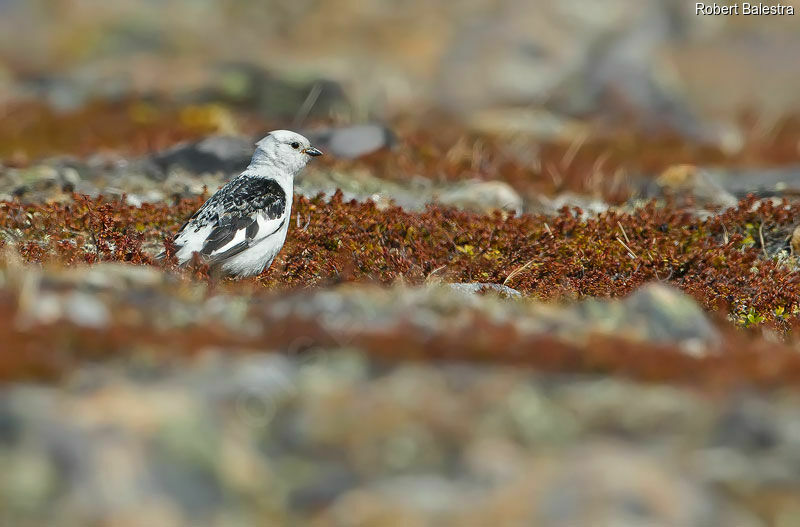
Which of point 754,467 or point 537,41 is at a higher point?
point 537,41

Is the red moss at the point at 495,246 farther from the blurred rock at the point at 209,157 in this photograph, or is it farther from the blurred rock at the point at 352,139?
the blurred rock at the point at 352,139

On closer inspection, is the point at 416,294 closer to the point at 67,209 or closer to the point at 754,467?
the point at 754,467

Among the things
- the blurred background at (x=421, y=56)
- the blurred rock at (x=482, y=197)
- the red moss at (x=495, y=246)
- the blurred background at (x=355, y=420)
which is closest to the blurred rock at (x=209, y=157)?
the blurred background at (x=355, y=420)

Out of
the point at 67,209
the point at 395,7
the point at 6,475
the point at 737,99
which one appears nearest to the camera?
the point at 6,475

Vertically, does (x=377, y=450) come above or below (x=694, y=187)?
below

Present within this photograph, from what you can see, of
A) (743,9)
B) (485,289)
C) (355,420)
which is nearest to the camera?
(355,420)

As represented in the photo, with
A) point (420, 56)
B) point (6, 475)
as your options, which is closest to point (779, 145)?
point (420, 56)

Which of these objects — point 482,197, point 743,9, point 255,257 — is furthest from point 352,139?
point 743,9

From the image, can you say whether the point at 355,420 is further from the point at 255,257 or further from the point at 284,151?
the point at 284,151
